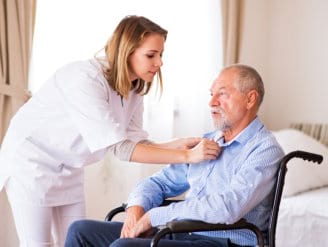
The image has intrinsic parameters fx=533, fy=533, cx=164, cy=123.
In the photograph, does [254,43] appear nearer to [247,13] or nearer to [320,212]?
[247,13]

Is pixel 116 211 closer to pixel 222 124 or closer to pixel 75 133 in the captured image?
pixel 75 133

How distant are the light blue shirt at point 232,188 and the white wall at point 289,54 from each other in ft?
6.34

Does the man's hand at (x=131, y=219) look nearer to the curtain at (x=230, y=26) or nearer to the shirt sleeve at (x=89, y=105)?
the shirt sleeve at (x=89, y=105)

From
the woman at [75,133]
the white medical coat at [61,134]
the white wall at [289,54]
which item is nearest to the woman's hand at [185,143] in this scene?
the woman at [75,133]

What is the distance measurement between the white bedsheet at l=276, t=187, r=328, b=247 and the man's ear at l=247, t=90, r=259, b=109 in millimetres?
997

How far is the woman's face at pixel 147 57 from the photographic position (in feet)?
6.37

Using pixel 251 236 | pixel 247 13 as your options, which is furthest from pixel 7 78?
pixel 247 13

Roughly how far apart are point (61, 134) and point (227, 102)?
63 cm

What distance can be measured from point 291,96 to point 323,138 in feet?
1.68

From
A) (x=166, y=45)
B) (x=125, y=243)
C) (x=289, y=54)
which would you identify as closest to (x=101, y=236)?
(x=125, y=243)

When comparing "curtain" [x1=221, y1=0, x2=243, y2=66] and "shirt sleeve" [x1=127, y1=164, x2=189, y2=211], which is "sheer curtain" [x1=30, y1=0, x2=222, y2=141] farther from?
"shirt sleeve" [x1=127, y1=164, x2=189, y2=211]

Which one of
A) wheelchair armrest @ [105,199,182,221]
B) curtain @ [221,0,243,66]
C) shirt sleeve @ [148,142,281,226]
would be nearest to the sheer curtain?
curtain @ [221,0,243,66]

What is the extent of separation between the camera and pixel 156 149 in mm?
1893

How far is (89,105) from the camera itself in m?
1.85
